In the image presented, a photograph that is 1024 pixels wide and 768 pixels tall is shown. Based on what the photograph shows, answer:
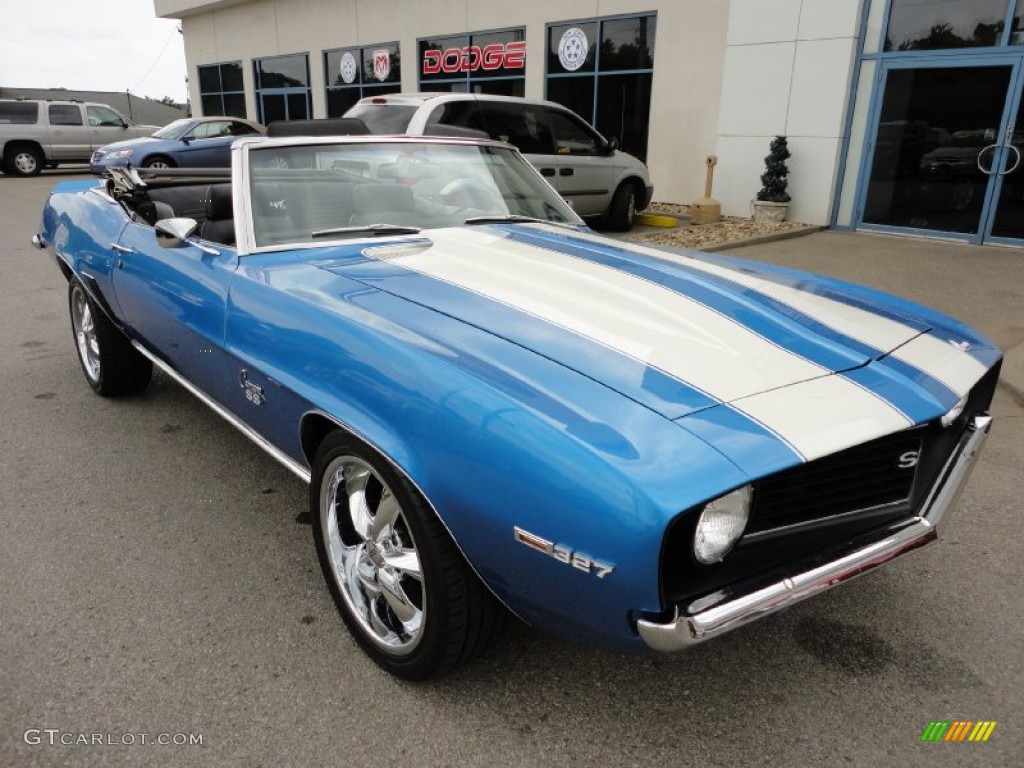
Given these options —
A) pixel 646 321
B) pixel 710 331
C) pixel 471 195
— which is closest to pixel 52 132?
pixel 471 195

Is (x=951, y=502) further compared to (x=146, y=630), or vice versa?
(x=146, y=630)

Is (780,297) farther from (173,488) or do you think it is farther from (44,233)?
(44,233)

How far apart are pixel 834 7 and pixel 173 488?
10117 millimetres

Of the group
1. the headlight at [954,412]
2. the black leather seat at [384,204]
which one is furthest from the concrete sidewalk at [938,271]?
the black leather seat at [384,204]

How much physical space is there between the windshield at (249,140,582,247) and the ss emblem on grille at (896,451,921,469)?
2021 mm

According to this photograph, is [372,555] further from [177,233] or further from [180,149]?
[180,149]

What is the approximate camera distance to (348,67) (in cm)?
1808

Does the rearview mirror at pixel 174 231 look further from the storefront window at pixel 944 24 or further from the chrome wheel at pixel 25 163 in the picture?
the chrome wheel at pixel 25 163

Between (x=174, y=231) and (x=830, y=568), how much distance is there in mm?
2648

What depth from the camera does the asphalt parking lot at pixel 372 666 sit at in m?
1.97

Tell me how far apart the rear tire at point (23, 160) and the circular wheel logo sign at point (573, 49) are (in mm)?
14038

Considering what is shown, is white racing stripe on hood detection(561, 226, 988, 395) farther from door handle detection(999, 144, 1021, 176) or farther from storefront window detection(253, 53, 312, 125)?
storefront window detection(253, 53, 312, 125)

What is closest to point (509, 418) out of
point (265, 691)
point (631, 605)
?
point (631, 605)

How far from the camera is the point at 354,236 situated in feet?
10.0
